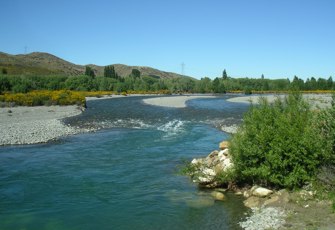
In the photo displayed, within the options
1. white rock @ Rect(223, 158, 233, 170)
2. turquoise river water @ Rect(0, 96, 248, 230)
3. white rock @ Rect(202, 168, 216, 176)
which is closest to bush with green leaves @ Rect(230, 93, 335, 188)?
white rock @ Rect(223, 158, 233, 170)

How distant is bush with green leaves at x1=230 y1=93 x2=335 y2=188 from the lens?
15.7m

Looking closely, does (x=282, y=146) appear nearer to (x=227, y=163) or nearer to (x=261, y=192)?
(x=261, y=192)

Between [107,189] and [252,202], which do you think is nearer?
[252,202]

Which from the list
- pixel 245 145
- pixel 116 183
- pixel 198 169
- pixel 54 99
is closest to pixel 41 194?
pixel 116 183

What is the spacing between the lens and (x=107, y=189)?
730 inches

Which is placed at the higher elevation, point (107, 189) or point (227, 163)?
point (227, 163)

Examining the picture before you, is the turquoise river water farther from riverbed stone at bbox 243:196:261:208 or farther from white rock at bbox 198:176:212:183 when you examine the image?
white rock at bbox 198:176:212:183

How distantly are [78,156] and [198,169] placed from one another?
943 cm

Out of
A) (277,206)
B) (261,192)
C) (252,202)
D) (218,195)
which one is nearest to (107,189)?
(218,195)

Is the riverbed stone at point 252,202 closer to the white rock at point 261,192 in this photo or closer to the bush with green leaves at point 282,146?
the white rock at point 261,192

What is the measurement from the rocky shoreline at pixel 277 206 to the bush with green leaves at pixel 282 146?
60 cm

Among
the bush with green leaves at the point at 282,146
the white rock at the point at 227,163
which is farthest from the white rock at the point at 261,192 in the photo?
the white rock at the point at 227,163

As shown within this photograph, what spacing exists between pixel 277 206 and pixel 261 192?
1.52m

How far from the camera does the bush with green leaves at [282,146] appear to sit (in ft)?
51.4
